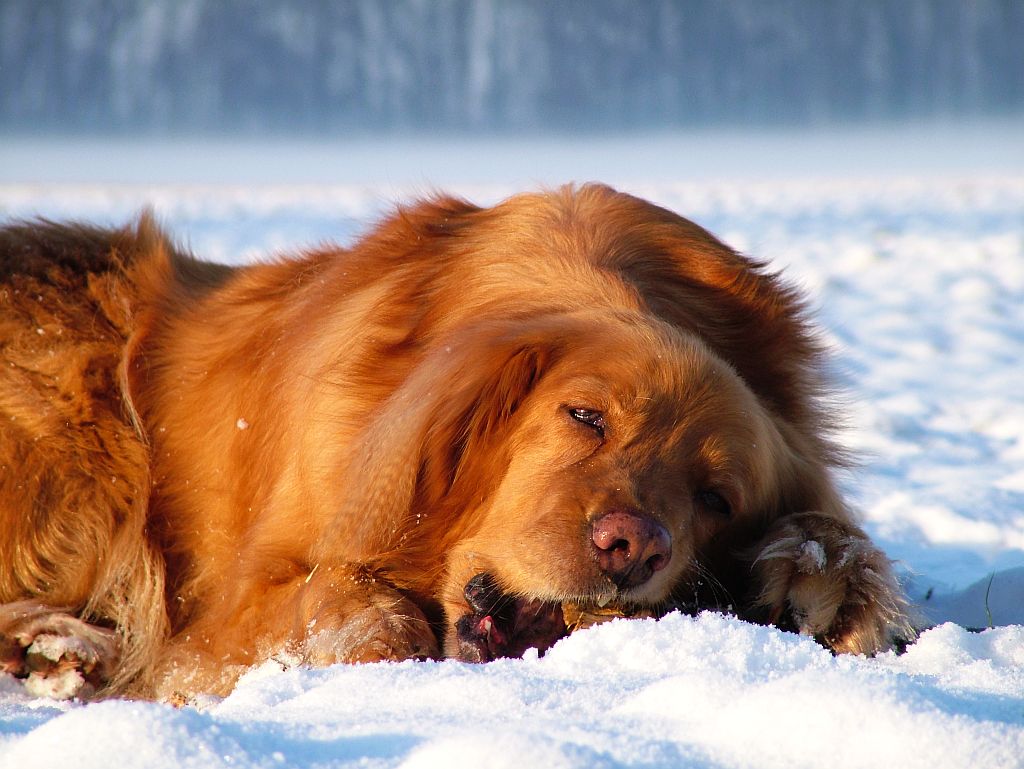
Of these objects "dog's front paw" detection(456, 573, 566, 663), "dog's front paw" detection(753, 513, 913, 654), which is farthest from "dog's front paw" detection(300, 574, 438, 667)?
"dog's front paw" detection(753, 513, 913, 654)

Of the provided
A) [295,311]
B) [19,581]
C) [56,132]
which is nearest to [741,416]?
[295,311]

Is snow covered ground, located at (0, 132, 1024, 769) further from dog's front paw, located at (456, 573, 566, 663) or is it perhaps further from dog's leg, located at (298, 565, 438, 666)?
dog's front paw, located at (456, 573, 566, 663)

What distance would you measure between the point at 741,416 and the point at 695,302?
0.53 metres

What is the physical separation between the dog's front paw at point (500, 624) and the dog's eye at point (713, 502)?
43 cm

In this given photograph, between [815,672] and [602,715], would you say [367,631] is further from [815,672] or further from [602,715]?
[815,672]

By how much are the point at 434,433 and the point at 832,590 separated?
102 centimetres

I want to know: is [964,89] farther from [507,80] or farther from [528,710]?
[528,710]

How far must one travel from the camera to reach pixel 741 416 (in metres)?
2.65

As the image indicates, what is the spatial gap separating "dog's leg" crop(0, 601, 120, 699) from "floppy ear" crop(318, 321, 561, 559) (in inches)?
31.6

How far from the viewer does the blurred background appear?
136ft

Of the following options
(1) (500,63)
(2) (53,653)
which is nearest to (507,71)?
(1) (500,63)

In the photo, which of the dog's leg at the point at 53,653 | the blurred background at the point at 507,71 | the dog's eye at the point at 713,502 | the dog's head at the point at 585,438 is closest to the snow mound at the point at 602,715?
the dog's head at the point at 585,438

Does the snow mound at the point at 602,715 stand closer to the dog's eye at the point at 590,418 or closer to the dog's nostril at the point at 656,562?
the dog's nostril at the point at 656,562

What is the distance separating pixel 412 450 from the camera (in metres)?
2.65
